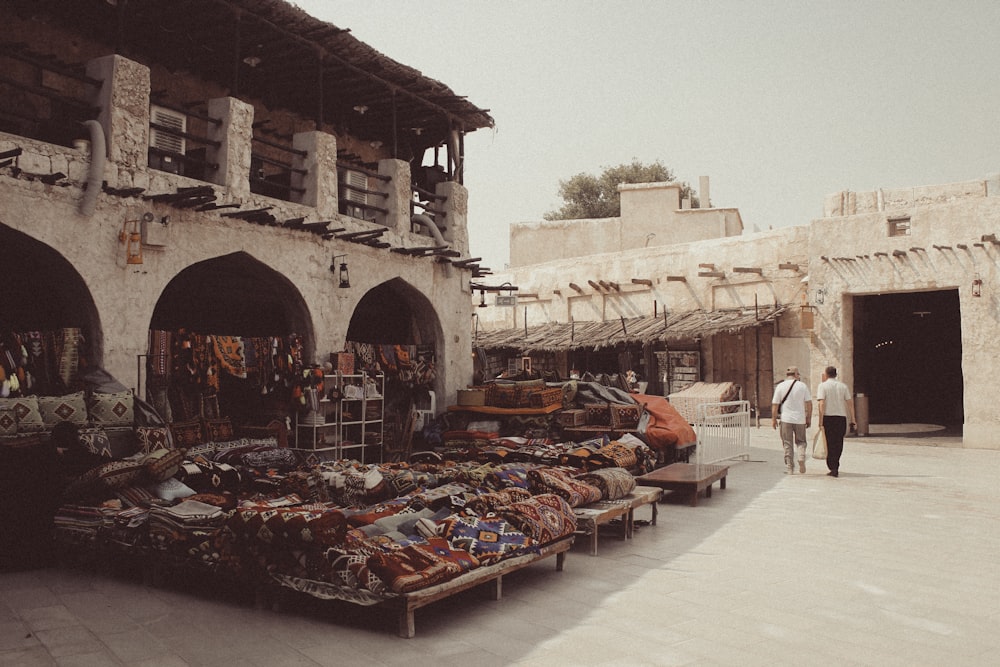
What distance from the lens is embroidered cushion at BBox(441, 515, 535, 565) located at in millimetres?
5949

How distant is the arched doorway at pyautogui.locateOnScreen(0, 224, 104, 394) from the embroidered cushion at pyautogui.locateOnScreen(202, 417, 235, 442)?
191 cm

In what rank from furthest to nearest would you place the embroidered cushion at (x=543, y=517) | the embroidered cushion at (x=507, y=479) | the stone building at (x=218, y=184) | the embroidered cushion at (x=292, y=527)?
the stone building at (x=218, y=184) < the embroidered cushion at (x=507, y=479) < the embroidered cushion at (x=543, y=517) < the embroidered cushion at (x=292, y=527)

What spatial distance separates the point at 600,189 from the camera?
161 feet

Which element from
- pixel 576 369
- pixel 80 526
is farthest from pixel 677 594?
pixel 576 369

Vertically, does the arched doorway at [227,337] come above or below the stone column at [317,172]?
below

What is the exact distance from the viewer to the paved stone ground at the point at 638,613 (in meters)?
4.90

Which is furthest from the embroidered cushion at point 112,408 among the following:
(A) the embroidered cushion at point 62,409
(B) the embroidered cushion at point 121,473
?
(B) the embroidered cushion at point 121,473

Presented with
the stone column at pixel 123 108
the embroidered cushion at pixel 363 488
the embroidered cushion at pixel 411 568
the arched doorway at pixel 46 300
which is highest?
the stone column at pixel 123 108

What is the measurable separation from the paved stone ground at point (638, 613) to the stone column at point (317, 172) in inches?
270

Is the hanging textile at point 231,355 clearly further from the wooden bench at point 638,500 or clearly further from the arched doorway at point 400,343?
the wooden bench at point 638,500

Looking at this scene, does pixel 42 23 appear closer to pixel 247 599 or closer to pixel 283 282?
pixel 283 282

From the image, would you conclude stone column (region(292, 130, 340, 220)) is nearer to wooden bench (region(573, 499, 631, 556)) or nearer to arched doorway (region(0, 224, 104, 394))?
arched doorway (region(0, 224, 104, 394))

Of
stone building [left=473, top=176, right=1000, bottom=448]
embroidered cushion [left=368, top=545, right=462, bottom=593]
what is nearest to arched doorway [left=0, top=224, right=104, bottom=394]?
embroidered cushion [left=368, top=545, right=462, bottom=593]

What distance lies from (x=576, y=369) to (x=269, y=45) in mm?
15882
